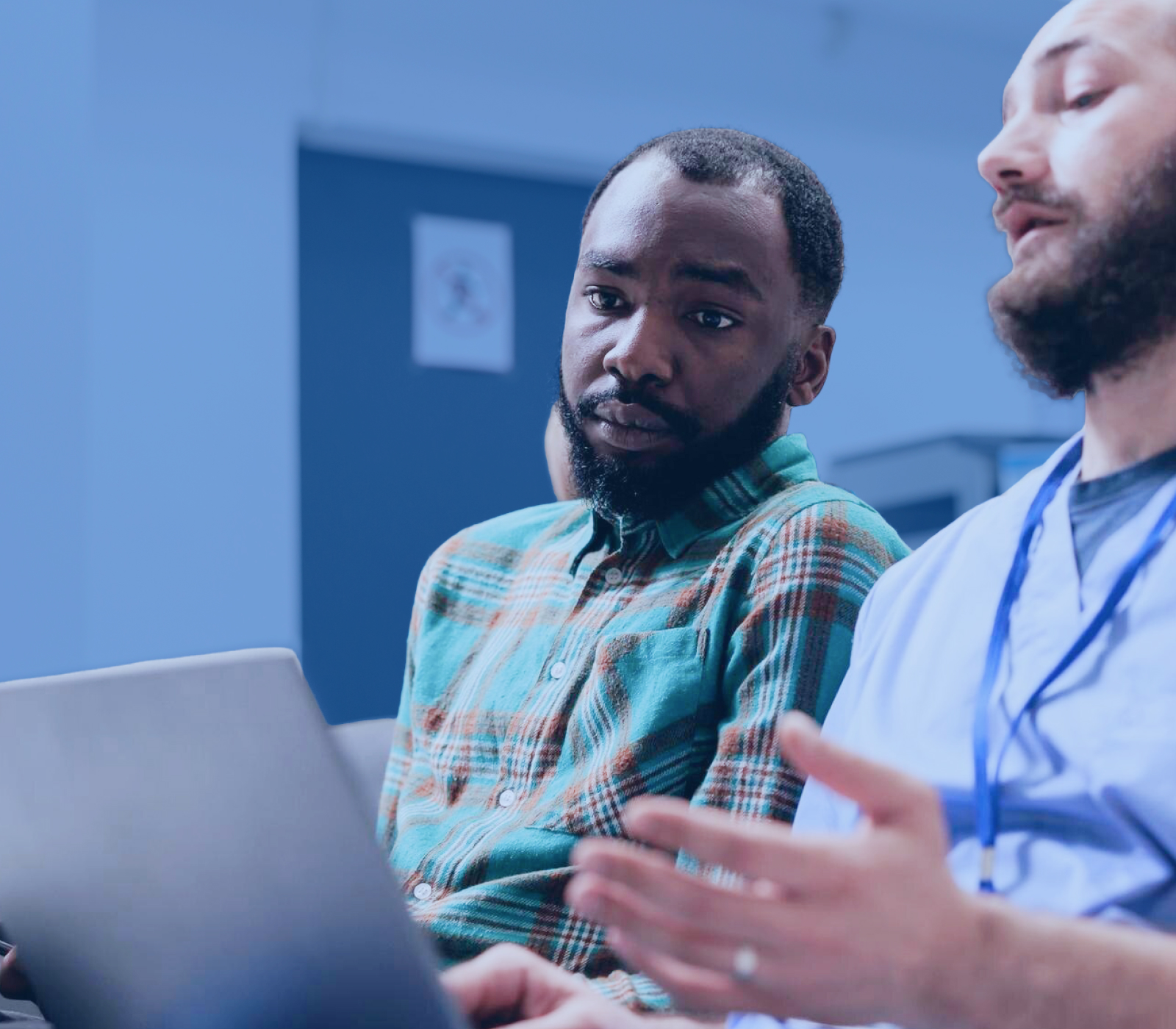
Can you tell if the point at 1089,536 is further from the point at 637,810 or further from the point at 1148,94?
the point at 637,810

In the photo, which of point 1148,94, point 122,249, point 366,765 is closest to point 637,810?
point 1148,94

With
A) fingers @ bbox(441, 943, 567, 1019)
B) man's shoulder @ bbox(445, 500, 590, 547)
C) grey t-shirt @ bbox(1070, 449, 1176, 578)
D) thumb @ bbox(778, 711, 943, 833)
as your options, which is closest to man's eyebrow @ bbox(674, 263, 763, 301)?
man's shoulder @ bbox(445, 500, 590, 547)

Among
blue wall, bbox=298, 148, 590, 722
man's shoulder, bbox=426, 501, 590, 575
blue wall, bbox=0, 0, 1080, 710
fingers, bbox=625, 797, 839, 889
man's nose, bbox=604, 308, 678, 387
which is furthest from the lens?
blue wall, bbox=298, 148, 590, 722

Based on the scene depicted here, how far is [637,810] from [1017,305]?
1.80ft

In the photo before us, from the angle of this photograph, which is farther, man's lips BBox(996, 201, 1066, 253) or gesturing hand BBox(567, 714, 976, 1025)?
man's lips BBox(996, 201, 1066, 253)

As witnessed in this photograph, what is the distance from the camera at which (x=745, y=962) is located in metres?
0.51

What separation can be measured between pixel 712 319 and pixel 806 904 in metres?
0.76

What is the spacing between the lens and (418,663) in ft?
4.43

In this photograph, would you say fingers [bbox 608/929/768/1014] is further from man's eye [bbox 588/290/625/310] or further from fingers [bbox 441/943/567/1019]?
man's eye [bbox 588/290/625/310]

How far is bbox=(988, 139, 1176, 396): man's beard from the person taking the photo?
0.87 metres

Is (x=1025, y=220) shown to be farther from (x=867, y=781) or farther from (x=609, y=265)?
(x=867, y=781)

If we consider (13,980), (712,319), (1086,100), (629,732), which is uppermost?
(1086,100)

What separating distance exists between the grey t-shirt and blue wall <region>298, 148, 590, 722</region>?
86.4 inches

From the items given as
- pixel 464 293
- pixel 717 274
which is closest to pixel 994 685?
pixel 717 274
